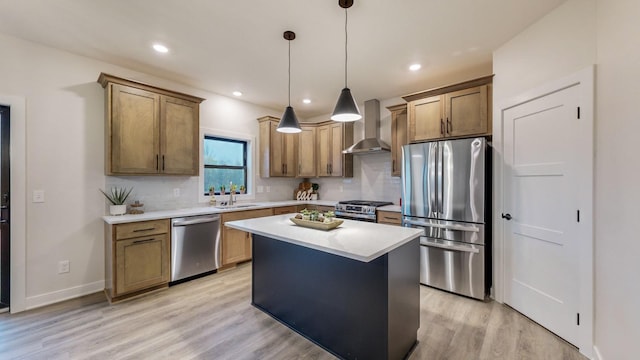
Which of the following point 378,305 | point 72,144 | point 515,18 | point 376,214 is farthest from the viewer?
point 376,214

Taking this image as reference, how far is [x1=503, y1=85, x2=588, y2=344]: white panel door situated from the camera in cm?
207

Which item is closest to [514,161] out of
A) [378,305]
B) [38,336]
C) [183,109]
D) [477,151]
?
[477,151]

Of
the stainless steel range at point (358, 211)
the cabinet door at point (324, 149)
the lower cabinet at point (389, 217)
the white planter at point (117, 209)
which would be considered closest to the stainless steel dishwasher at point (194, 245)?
the white planter at point (117, 209)

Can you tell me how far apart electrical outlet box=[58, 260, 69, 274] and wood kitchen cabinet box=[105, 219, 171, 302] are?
35 centimetres

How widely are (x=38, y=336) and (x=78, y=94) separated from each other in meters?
2.50

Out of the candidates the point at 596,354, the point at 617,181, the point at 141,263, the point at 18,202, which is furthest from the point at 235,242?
the point at 617,181

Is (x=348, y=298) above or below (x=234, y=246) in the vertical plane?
above

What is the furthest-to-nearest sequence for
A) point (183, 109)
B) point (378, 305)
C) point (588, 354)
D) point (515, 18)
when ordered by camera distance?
point (183, 109)
point (515, 18)
point (588, 354)
point (378, 305)

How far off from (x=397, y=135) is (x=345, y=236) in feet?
8.53

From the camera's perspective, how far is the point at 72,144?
288 centimetres

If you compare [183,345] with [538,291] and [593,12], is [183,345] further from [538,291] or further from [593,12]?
[593,12]

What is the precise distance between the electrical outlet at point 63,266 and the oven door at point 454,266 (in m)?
4.18

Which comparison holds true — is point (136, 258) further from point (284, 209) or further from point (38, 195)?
point (284, 209)

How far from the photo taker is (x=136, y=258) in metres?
2.87
